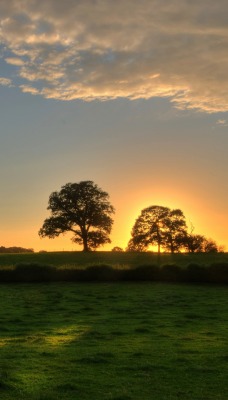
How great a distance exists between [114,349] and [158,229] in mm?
67419

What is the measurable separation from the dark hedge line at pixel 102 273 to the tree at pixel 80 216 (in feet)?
120

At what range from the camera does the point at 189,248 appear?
90375mm

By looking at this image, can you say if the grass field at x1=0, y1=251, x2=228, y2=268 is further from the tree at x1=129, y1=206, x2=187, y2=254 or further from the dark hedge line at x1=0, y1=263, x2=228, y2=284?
the dark hedge line at x1=0, y1=263, x2=228, y2=284

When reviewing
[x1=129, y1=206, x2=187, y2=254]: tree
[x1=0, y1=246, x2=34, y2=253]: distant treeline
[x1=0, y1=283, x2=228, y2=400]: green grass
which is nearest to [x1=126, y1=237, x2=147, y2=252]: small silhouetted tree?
[x1=129, y1=206, x2=187, y2=254]: tree

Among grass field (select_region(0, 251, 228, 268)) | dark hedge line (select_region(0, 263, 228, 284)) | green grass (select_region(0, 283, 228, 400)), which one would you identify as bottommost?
green grass (select_region(0, 283, 228, 400))

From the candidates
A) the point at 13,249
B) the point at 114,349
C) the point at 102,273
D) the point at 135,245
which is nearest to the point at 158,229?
the point at 135,245

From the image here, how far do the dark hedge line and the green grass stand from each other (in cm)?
1245

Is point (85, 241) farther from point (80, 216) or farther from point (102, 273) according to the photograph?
point (102, 273)

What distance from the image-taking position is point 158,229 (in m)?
84.4

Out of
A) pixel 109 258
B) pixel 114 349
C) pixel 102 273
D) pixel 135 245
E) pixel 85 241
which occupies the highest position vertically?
pixel 85 241

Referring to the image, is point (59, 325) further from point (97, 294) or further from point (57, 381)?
point (97, 294)

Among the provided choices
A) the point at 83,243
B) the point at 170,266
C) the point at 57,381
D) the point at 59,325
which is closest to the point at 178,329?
the point at 59,325

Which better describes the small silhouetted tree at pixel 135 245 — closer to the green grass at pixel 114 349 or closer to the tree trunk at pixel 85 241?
the tree trunk at pixel 85 241

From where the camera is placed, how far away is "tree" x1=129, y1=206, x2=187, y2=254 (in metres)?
84.2
